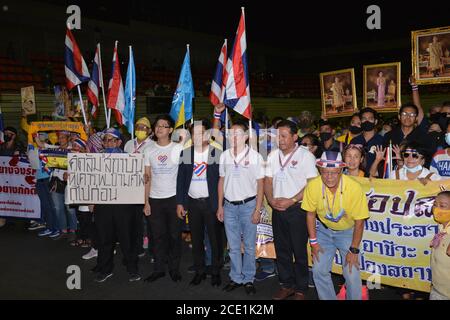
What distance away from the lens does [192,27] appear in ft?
77.6

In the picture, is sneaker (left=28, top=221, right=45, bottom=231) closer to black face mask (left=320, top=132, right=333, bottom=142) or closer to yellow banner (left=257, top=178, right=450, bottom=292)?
black face mask (left=320, top=132, right=333, bottom=142)

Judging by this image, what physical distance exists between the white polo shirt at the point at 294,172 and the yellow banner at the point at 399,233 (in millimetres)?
622

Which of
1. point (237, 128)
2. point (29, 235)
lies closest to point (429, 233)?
point (237, 128)

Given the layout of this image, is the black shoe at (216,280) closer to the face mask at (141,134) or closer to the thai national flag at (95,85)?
the face mask at (141,134)

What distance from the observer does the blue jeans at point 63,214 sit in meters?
7.15

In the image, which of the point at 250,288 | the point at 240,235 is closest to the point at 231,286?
the point at 250,288

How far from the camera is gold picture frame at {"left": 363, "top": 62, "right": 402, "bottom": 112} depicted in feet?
21.9

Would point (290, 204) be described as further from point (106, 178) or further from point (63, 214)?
point (63, 214)

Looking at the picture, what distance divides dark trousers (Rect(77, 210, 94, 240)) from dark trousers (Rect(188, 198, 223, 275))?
2.10 metres

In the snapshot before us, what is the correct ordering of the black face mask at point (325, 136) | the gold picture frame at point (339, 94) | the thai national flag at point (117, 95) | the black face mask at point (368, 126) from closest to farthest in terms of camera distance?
the black face mask at point (368, 126) → the black face mask at point (325, 136) → the thai national flag at point (117, 95) → the gold picture frame at point (339, 94)

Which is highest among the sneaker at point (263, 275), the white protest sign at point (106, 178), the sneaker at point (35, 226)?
the white protest sign at point (106, 178)

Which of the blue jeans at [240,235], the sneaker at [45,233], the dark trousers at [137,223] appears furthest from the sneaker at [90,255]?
the blue jeans at [240,235]

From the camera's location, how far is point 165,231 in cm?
530

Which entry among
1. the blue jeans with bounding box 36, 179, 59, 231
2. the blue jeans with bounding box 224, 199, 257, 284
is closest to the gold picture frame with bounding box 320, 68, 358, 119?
the blue jeans with bounding box 224, 199, 257, 284
